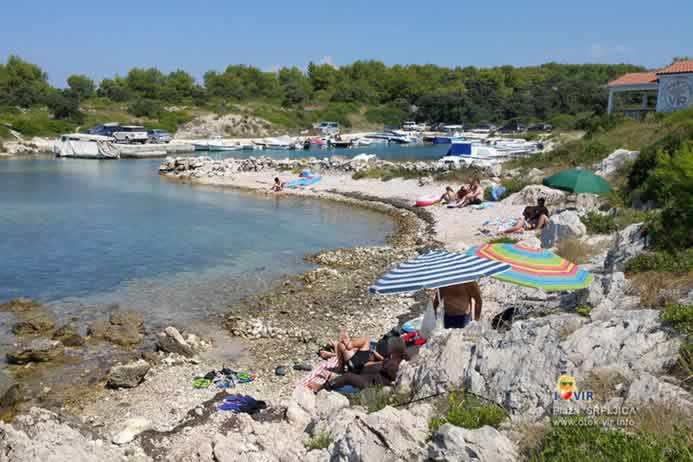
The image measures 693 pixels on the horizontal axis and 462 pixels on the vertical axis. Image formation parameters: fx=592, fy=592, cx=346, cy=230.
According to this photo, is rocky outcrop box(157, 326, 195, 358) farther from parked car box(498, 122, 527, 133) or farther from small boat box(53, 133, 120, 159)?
parked car box(498, 122, 527, 133)

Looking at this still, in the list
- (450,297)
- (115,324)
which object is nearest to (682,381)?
(450,297)

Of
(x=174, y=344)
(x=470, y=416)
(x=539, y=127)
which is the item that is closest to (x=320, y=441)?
(x=470, y=416)

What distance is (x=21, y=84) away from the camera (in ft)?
315

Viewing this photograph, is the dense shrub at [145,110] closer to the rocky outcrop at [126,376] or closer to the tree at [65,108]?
the tree at [65,108]

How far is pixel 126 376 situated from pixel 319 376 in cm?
354

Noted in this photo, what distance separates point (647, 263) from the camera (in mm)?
10500

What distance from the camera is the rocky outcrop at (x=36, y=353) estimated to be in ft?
38.0

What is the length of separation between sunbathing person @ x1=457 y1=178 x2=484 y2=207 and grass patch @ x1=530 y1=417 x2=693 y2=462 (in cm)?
2159

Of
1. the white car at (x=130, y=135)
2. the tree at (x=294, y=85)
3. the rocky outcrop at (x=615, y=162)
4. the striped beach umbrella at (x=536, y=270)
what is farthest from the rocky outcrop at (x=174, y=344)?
the tree at (x=294, y=85)

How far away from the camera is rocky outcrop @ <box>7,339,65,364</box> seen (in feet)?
38.0

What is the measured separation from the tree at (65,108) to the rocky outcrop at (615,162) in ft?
253

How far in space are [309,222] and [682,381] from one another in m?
21.6

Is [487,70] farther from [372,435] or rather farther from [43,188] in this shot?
[372,435]

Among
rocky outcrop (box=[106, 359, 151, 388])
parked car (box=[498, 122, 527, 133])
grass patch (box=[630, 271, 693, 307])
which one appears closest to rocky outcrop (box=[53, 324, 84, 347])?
rocky outcrop (box=[106, 359, 151, 388])
